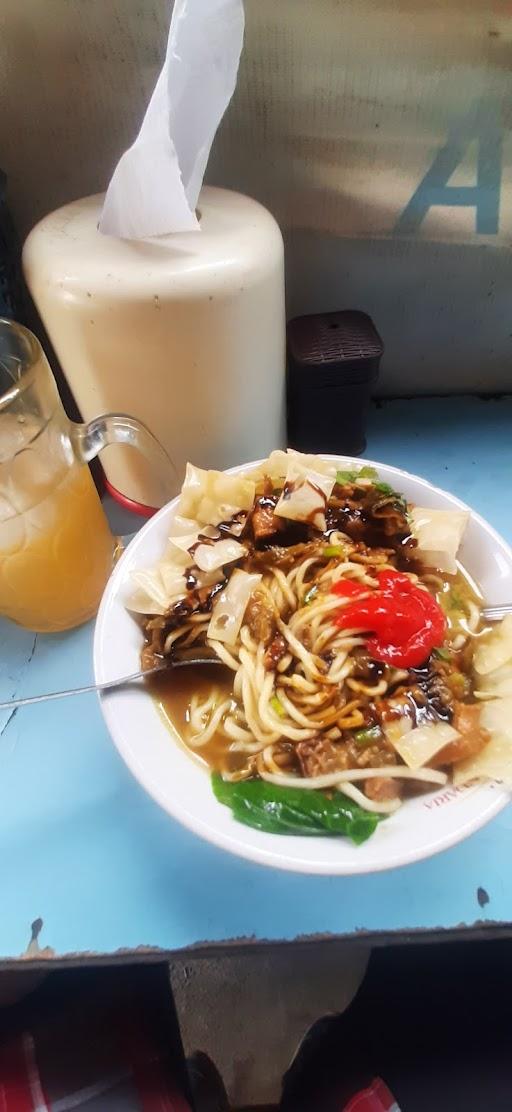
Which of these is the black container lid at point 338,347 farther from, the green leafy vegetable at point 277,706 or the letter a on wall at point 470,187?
the green leafy vegetable at point 277,706

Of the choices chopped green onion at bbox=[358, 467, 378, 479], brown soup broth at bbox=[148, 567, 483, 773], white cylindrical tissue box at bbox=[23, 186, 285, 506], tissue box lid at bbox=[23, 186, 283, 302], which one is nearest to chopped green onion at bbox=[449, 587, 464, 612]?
brown soup broth at bbox=[148, 567, 483, 773]

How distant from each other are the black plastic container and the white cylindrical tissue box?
82mm

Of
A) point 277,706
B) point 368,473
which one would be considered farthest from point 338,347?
point 277,706

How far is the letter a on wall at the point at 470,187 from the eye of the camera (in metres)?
1.20

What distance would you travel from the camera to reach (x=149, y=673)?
0.92 m

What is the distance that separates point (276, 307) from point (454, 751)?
0.73m

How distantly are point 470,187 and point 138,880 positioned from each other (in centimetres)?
131

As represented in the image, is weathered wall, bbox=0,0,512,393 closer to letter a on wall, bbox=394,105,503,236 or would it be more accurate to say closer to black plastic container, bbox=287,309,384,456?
letter a on wall, bbox=394,105,503,236

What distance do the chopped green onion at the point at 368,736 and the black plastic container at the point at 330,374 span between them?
67cm

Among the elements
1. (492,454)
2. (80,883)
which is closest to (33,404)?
(80,883)

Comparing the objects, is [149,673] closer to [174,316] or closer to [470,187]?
[174,316]

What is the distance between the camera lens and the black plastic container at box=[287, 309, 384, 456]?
4.07 ft

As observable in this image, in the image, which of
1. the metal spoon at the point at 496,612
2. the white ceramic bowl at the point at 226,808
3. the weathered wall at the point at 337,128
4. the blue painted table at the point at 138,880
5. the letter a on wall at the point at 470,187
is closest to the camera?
the white ceramic bowl at the point at 226,808

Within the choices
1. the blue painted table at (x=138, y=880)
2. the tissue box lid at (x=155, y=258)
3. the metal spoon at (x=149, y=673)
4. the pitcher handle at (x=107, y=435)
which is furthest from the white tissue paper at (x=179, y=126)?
the blue painted table at (x=138, y=880)
